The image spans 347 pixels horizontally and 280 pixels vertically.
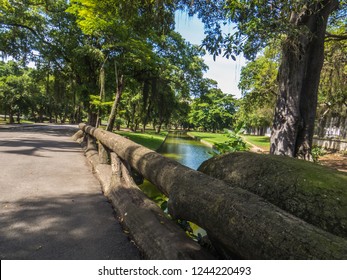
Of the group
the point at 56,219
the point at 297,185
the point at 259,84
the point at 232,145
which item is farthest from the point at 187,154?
the point at 297,185

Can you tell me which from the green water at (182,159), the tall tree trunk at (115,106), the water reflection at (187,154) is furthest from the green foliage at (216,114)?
the tall tree trunk at (115,106)

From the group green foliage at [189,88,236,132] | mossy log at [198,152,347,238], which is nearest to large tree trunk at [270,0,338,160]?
mossy log at [198,152,347,238]

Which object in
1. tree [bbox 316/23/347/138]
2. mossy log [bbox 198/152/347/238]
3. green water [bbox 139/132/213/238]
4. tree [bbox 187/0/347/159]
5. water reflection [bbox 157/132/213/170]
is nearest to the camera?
mossy log [bbox 198/152/347/238]

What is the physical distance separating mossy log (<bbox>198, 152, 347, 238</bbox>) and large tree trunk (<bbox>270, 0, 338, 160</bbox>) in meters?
3.38

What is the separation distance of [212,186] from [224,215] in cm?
39

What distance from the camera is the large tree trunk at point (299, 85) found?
18.2ft

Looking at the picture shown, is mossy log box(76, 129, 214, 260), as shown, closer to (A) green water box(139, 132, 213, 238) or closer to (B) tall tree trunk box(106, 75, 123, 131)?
(A) green water box(139, 132, 213, 238)

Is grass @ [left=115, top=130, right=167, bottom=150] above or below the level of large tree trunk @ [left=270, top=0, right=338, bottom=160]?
below

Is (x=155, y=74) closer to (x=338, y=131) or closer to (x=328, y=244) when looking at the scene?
(x=328, y=244)

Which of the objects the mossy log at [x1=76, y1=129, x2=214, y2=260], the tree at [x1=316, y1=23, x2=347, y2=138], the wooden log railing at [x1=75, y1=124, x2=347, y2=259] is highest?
the tree at [x1=316, y1=23, x2=347, y2=138]

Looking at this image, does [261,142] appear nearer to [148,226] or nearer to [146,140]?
[146,140]

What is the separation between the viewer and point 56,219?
10.4 feet

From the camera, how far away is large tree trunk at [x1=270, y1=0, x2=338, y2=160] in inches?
218

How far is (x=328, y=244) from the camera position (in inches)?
56.2
